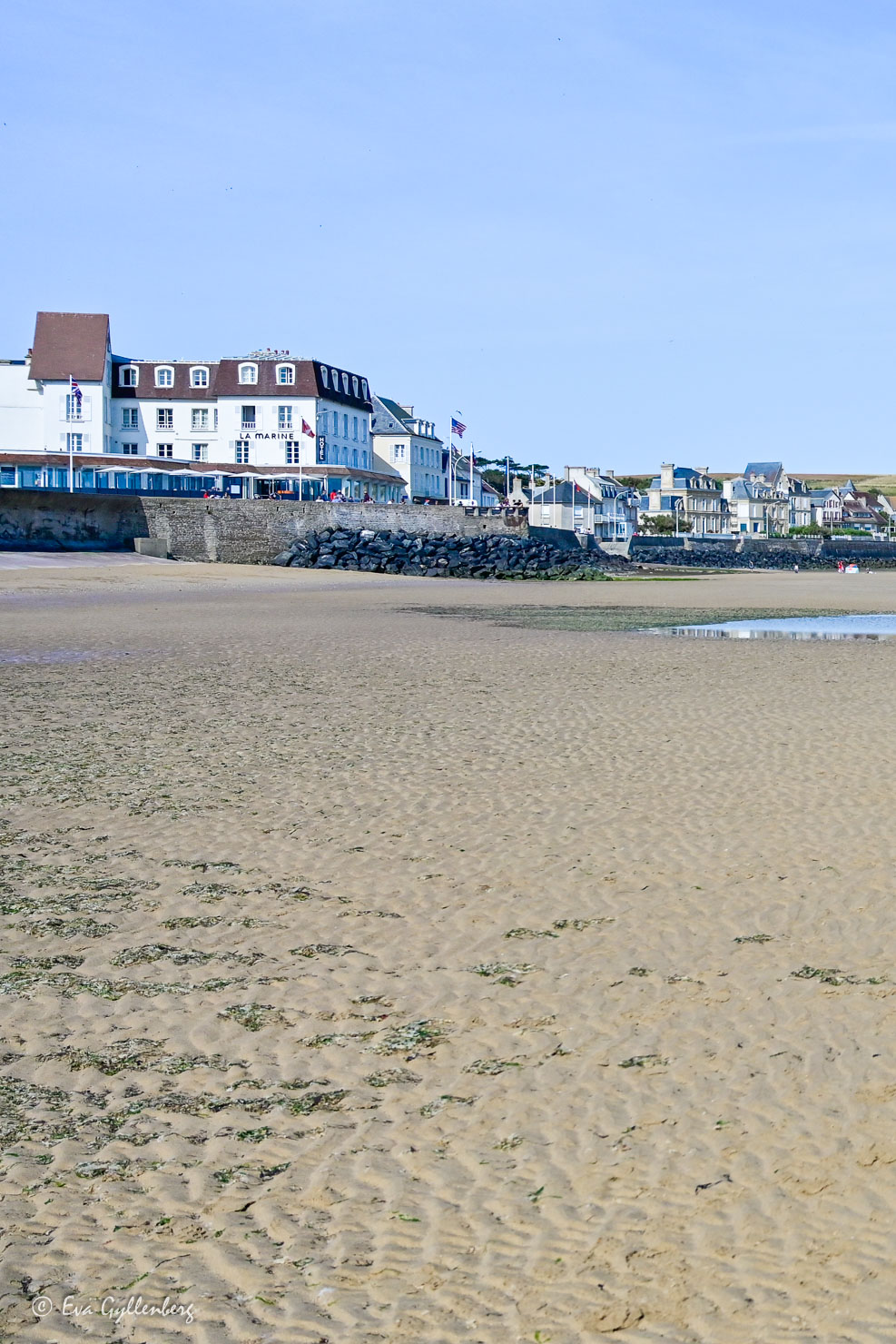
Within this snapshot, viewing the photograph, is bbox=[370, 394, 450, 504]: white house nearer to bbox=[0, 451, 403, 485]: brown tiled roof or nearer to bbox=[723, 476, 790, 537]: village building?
bbox=[0, 451, 403, 485]: brown tiled roof

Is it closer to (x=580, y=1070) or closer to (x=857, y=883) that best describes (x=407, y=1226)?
(x=580, y=1070)

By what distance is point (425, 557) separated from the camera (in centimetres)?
5494

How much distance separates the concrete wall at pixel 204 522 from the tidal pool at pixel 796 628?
2741 centimetres

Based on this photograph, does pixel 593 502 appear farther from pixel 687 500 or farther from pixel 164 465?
pixel 164 465

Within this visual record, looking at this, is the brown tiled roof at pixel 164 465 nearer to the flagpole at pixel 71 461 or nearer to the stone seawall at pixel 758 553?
the flagpole at pixel 71 461

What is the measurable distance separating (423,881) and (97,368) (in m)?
77.5

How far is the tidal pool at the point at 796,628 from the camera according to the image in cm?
2223

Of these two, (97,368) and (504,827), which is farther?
(97,368)

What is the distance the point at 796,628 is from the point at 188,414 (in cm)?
6415

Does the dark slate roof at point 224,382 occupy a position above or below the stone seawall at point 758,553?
above

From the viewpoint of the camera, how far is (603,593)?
38.7 meters

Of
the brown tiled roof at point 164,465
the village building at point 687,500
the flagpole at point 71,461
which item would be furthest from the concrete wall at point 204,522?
the village building at point 687,500

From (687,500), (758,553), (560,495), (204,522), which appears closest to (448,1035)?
(204,522)

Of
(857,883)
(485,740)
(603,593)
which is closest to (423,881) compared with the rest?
(857,883)
